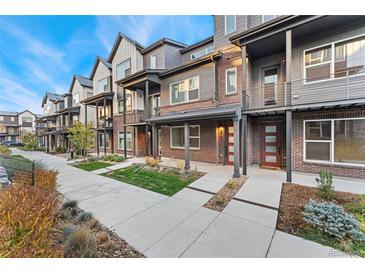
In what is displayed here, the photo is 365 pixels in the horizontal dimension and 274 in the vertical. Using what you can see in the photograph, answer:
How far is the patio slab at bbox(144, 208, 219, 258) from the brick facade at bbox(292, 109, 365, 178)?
6.08 m

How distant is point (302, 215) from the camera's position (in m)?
3.94

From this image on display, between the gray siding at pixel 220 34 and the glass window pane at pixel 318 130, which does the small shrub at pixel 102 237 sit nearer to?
the glass window pane at pixel 318 130

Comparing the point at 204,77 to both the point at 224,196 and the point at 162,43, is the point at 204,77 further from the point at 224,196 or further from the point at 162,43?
the point at 224,196

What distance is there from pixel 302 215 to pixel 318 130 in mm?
5393

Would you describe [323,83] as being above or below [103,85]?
below

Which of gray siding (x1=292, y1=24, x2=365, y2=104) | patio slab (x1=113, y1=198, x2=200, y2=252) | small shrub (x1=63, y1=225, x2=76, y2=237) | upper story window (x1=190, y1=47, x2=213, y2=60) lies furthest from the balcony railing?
small shrub (x1=63, y1=225, x2=76, y2=237)

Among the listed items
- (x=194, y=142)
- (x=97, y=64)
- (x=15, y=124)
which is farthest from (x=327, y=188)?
(x=15, y=124)

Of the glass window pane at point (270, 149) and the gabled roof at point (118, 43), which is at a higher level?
the gabled roof at point (118, 43)

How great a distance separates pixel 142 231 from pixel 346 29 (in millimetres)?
10739

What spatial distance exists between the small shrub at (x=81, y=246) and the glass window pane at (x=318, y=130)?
360 inches

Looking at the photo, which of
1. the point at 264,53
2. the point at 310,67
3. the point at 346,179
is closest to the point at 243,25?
the point at 264,53

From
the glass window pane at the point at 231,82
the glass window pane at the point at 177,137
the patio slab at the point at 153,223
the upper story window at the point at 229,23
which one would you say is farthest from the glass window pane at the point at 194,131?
the patio slab at the point at 153,223

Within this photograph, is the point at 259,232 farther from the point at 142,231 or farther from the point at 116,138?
the point at 116,138

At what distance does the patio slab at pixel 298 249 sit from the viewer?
2752mm
